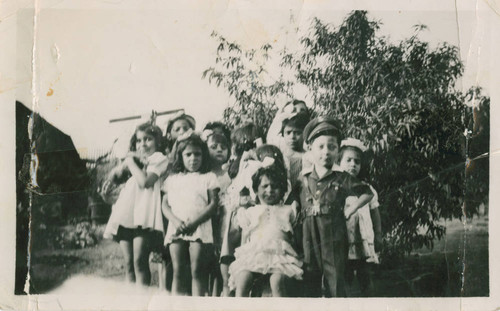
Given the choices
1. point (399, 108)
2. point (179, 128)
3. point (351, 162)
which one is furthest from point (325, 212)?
point (179, 128)

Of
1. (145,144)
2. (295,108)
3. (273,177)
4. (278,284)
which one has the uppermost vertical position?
(295,108)

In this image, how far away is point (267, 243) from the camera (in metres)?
1.39

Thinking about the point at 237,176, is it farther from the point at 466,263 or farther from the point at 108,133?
the point at 466,263

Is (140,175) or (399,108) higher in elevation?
(399,108)

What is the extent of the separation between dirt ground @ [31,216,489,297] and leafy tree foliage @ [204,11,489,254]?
55mm

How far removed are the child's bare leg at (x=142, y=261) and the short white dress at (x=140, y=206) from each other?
5cm

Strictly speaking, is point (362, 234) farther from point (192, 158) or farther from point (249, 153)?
point (192, 158)

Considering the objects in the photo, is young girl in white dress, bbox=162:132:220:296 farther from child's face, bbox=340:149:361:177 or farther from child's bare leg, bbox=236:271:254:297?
child's face, bbox=340:149:361:177

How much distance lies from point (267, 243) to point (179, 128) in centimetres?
45

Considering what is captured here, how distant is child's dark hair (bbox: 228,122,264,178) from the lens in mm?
1393

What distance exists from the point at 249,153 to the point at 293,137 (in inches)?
5.8

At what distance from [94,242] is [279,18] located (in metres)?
0.92

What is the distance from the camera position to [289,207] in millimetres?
1390

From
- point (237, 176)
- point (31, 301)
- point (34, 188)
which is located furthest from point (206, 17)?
point (31, 301)
